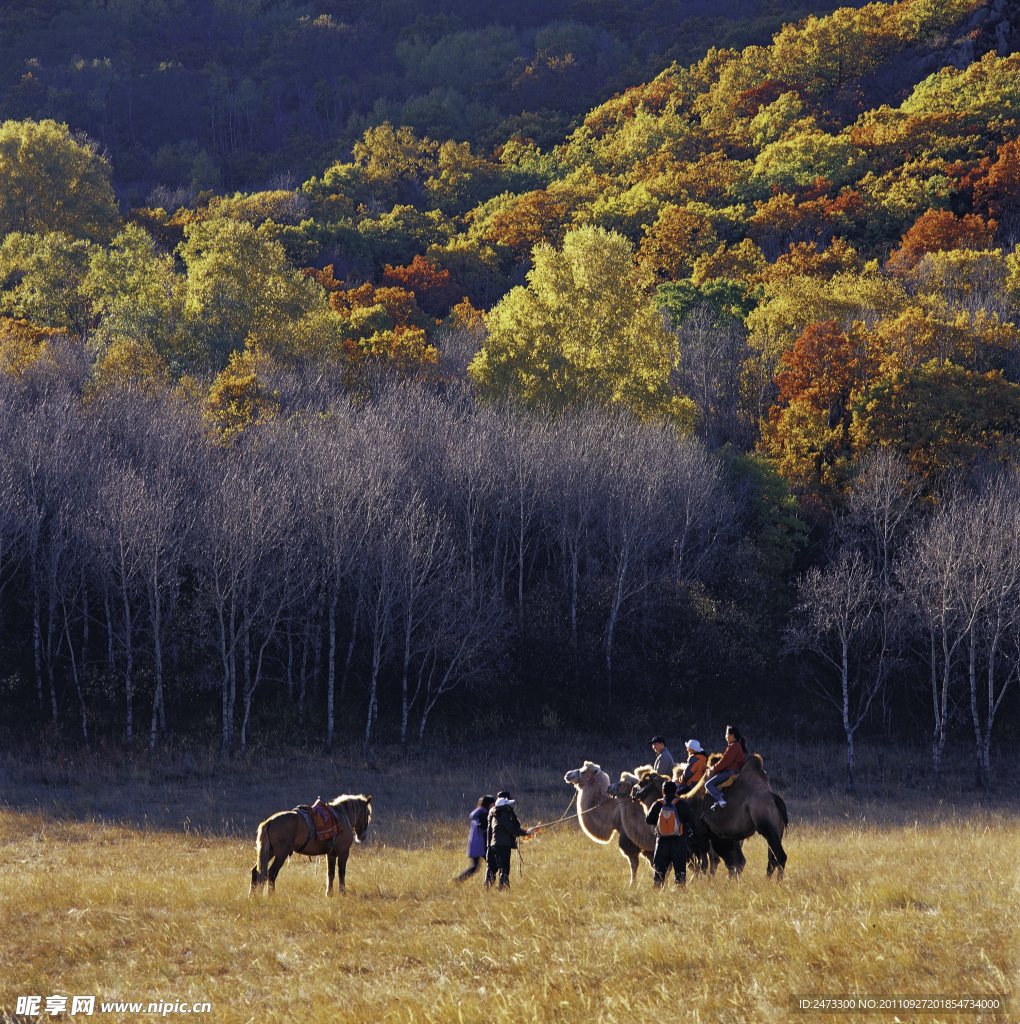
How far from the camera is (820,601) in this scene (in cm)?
3164

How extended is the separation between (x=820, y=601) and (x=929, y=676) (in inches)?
315

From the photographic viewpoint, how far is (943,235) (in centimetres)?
5934

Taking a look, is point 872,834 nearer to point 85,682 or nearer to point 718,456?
point 718,456

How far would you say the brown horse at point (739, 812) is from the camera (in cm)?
1244

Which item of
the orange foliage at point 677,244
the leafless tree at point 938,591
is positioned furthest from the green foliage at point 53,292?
the leafless tree at point 938,591

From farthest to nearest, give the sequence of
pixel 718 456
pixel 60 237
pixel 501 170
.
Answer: pixel 501 170, pixel 60 237, pixel 718 456

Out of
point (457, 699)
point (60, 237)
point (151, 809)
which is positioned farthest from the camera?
point (60, 237)

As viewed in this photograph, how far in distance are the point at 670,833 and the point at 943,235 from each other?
59286mm

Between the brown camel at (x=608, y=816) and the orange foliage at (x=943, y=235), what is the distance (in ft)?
176

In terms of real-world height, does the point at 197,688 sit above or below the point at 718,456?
below

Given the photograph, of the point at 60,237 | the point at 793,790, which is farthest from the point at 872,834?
the point at 60,237

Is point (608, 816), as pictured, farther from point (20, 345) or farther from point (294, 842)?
point (20, 345)

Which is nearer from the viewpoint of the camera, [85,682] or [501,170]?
[85,682]

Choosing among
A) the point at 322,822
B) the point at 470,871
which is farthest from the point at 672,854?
the point at 322,822
